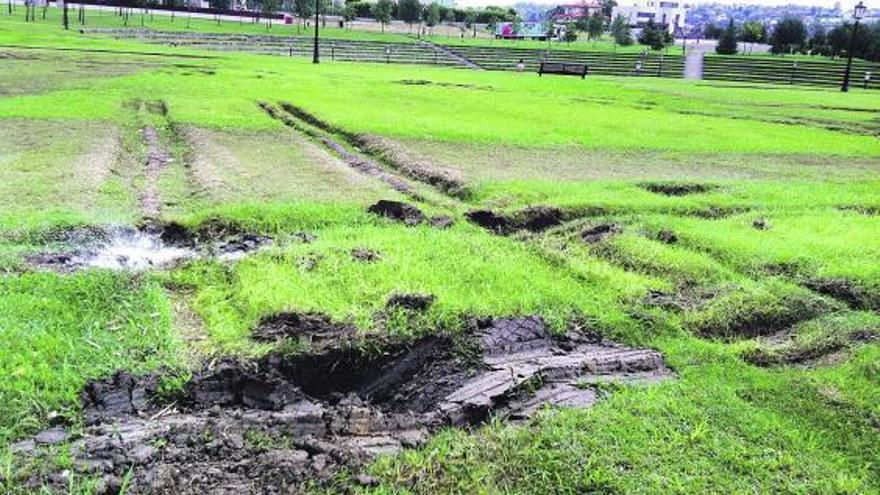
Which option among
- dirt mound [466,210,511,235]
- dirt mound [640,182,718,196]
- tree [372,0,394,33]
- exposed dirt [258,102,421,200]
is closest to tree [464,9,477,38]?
tree [372,0,394,33]

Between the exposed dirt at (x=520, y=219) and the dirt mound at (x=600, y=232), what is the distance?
0.65 meters

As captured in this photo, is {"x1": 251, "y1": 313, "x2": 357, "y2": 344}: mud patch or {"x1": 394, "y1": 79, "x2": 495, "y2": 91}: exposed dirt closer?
{"x1": 251, "y1": 313, "x2": 357, "y2": 344}: mud patch

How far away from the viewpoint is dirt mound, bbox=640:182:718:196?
13023 mm

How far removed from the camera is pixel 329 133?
17.5m

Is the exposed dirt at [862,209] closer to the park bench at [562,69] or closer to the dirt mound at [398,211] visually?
the dirt mound at [398,211]

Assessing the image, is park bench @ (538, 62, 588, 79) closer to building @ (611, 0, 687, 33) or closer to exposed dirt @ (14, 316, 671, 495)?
exposed dirt @ (14, 316, 671, 495)

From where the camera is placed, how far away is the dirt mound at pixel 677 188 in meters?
13.0

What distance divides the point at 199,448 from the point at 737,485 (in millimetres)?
3306

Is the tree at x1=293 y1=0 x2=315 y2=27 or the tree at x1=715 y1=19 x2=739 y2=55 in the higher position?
the tree at x1=293 y1=0 x2=315 y2=27

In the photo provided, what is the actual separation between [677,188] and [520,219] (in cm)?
373

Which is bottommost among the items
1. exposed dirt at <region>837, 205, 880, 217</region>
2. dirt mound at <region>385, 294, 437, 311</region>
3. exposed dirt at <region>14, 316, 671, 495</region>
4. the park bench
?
exposed dirt at <region>14, 316, 671, 495</region>

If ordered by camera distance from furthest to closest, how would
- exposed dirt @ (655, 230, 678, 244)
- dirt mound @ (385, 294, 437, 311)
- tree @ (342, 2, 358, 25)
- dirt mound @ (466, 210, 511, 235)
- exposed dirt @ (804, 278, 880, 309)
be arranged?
1. tree @ (342, 2, 358, 25)
2. dirt mound @ (466, 210, 511, 235)
3. exposed dirt @ (655, 230, 678, 244)
4. exposed dirt @ (804, 278, 880, 309)
5. dirt mound @ (385, 294, 437, 311)

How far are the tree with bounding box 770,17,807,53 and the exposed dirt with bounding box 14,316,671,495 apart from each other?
75.6 meters

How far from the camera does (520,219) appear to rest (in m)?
10.9
